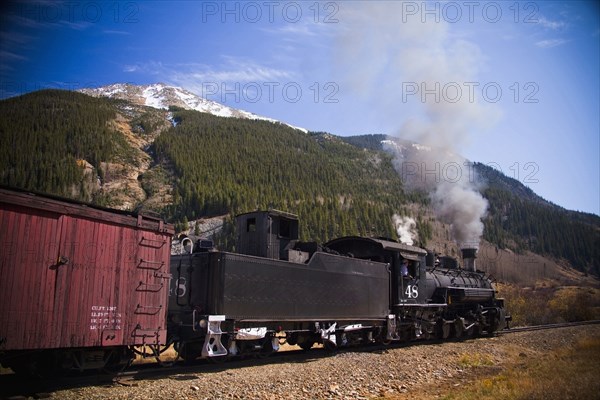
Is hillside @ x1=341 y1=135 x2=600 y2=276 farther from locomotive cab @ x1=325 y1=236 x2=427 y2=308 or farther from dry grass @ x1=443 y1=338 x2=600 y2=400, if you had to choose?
dry grass @ x1=443 y1=338 x2=600 y2=400

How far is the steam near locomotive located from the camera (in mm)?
7797

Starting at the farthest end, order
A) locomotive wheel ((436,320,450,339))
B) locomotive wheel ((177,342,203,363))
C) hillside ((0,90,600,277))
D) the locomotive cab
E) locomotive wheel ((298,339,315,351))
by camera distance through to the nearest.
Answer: hillside ((0,90,600,277))
locomotive wheel ((436,320,450,339))
the locomotive cab
locomotive wheel ((298,339,315,351))
locomotive wheel ((177,342,203,363))

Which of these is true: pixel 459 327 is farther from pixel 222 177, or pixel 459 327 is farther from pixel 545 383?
pixel 222 177

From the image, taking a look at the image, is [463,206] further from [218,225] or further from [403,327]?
[218,225]

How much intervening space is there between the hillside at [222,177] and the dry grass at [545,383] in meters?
67.3

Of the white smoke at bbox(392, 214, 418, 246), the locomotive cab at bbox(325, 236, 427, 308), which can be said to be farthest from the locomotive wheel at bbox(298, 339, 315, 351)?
the white smoke at bbox(392, 214, 418, 246)

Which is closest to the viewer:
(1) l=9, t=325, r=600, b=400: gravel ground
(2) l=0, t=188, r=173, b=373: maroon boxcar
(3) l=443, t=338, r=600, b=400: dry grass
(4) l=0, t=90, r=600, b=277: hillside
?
(2) l=0, t=188, r=173, b=373: maroon boxcar

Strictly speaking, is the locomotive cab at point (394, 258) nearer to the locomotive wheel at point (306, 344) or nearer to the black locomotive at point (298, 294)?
the black locomotive at point (298, 294)

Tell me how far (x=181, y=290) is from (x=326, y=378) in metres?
4.28

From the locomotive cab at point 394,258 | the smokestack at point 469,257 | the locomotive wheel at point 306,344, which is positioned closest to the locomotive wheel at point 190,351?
the locomotive wheel at point 306,344

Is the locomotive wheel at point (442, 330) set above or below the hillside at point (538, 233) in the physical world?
below

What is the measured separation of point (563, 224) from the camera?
438 ft

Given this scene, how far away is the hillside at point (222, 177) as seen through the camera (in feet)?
305

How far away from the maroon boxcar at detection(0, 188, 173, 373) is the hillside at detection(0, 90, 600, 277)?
67891 mm
